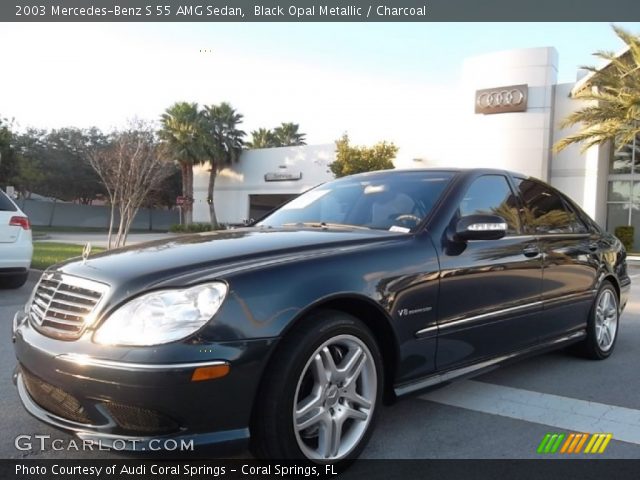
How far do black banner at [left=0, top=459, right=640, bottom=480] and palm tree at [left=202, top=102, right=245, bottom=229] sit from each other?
37.9m

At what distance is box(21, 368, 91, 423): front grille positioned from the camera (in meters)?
2.42

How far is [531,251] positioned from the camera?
401cm

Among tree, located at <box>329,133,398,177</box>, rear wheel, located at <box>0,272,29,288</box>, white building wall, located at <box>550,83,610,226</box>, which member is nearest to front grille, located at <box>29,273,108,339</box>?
rear wheel, located at <box>0,272,29,288</box>

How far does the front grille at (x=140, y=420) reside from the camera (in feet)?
7.45

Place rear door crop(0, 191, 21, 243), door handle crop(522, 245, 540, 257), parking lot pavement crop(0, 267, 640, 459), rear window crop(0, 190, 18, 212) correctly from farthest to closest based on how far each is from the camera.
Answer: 1. rear window crop(0, 190, 18, 212)
2. rear door crop(0, 191, 21, 243)
3. door handle crop(522, 245, 540, 257)
4. parking lot pavement crop(0, 267, 640, 459)

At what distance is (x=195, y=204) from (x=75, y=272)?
4195cm

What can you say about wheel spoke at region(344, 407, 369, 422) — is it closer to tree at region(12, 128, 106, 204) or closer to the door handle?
the door handle

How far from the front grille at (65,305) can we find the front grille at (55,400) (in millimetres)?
232

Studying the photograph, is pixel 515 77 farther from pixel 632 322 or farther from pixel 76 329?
pixel 76 329

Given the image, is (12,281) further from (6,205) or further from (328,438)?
(328,438)

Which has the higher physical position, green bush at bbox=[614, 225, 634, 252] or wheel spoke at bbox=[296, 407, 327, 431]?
wheel spoke at bbox=[296, 407, 327, 431]

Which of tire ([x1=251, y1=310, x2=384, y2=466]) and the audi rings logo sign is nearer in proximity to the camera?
tire ([x1=251, y1=310, x2=384, y2=466])

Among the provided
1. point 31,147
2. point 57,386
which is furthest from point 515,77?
point 31,147

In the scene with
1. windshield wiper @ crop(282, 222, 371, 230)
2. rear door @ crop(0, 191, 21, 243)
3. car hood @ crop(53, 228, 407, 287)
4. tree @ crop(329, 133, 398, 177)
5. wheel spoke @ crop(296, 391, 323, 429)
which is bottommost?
wheel spoke @ crop(296, 391, 323, 429)
